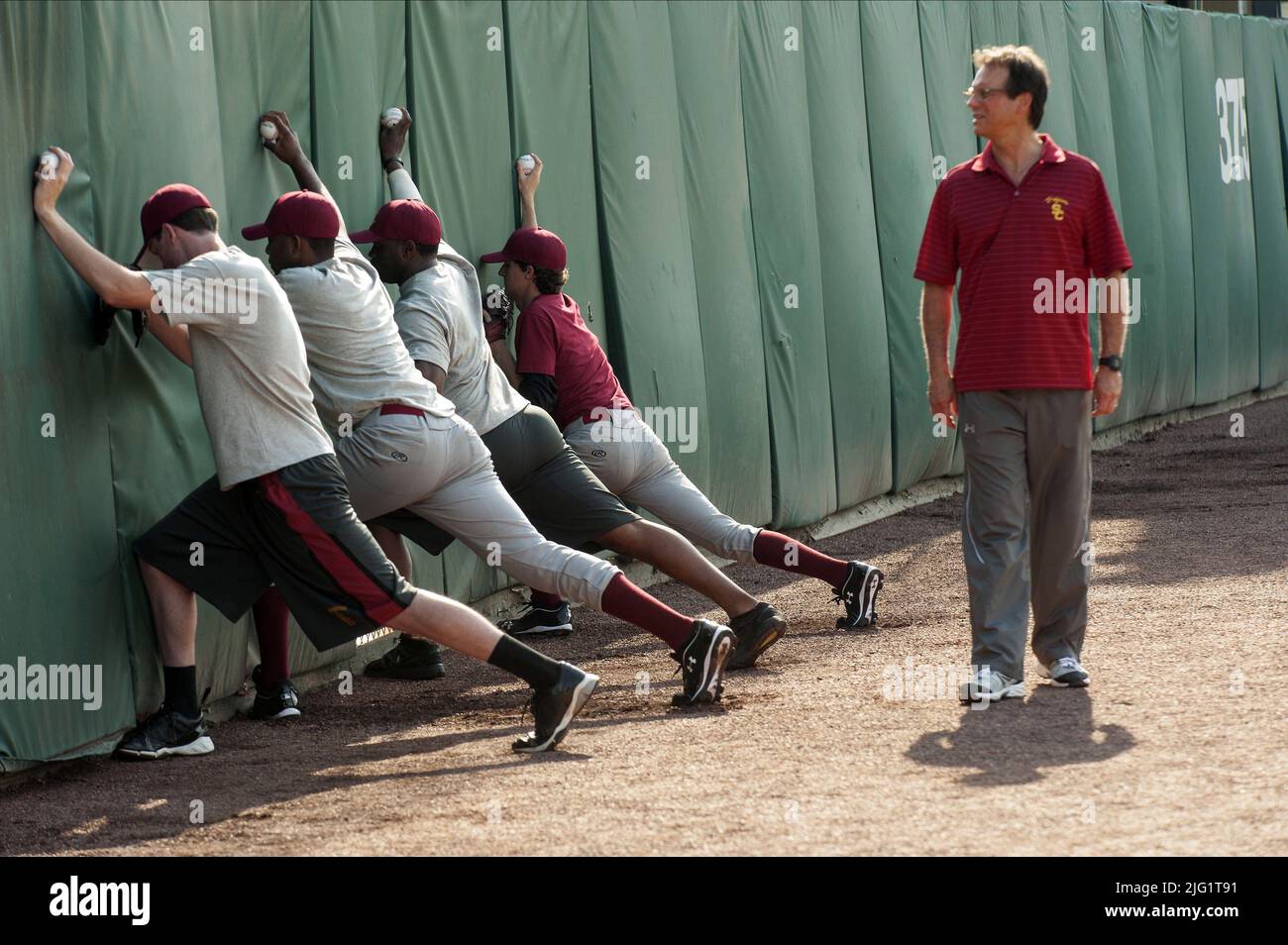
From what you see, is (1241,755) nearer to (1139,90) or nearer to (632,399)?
(632,399)

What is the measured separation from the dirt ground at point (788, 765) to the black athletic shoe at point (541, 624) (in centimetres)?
10

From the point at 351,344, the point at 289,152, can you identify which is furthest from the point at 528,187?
the point at 351,344

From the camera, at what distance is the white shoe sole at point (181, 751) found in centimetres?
554

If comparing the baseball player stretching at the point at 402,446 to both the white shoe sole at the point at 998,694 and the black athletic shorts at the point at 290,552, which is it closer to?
the black athletic shorts at the point at 290,552

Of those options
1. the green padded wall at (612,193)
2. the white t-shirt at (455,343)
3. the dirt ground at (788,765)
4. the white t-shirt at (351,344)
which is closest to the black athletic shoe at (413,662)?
the dirt ground at (788,765)

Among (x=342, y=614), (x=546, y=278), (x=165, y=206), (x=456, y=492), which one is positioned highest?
(x=165, y=206)

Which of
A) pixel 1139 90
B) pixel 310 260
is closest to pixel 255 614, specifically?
pixel 310 260

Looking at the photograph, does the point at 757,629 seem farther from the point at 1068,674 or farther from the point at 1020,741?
the point at 1020,741

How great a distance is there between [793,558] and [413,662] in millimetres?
1684

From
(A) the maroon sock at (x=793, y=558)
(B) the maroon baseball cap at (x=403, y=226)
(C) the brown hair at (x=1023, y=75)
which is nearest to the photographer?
(C) the brown hair at (x=1023, y=75)

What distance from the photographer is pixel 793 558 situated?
7.40 meters

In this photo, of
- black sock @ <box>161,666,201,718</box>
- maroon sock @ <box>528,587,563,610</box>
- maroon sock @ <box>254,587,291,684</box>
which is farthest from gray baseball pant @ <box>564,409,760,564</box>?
black sock @ <box>161,666,201,718</box>

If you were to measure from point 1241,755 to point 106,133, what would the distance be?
4022 millimetres

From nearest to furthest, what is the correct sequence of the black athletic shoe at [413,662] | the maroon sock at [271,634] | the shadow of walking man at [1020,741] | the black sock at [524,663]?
the shadow of walking man at [1020,741] < the black sock at [524,663] < the maroon sock at [271,634] < the black athletic shoe at [413,662]
